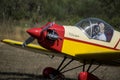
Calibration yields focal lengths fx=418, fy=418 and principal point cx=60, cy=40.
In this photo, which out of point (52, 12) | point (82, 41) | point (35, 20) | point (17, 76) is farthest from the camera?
point (52, 12)

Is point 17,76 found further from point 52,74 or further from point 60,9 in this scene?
point 60,9

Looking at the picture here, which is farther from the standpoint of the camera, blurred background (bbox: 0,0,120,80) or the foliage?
the foliage

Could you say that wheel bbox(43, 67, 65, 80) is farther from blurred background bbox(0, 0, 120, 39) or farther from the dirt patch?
blurred background bbox(0, 0, 120, 39)

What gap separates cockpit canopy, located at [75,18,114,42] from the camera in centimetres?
1220

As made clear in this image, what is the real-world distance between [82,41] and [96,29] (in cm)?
70

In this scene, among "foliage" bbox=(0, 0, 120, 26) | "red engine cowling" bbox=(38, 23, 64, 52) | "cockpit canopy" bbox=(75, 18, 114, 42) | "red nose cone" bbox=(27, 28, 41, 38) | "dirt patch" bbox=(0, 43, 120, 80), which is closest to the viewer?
"red nose cone" bbox=(27, 28, 41, 38)

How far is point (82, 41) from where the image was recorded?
39.1ft

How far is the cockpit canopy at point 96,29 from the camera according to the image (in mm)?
12195

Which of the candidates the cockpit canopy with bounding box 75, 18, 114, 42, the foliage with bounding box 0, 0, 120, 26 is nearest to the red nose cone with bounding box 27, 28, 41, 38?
the cockpit canopy with bounding box 75, 18, 114, 42

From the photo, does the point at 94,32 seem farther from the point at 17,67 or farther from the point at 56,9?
the point at 56,9

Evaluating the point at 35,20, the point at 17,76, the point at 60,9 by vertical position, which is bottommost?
the point at 60,9

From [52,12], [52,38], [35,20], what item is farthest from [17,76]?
[52,12]

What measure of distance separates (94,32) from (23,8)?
3189cm

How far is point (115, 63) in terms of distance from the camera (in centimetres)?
1270
